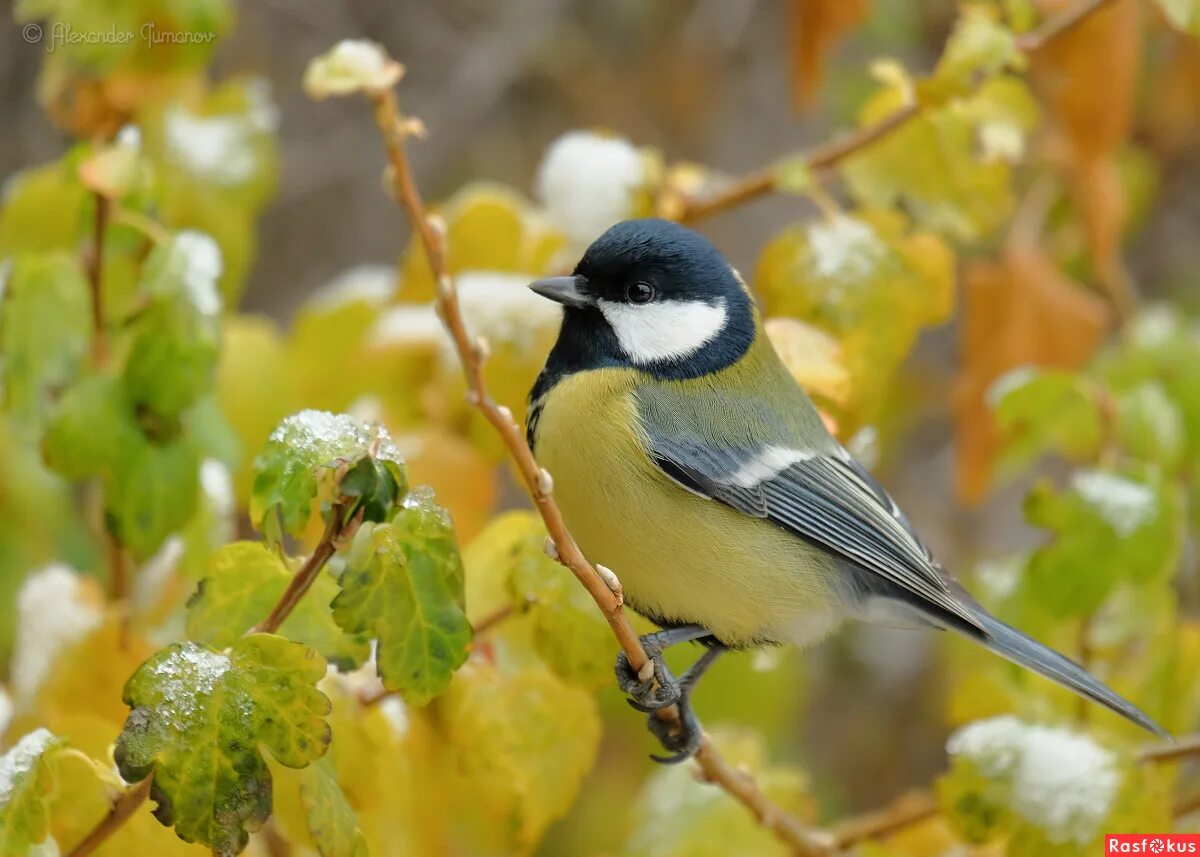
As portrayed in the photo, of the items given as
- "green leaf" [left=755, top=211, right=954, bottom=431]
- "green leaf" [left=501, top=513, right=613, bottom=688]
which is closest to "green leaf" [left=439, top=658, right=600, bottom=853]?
"green leaf" [left=501, top=513, right=613, bottom=688]

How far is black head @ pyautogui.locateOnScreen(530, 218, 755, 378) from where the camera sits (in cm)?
148

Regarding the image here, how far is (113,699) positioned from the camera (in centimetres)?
137

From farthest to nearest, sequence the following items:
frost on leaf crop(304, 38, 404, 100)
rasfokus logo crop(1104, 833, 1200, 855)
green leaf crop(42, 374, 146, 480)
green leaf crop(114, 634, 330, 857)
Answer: rasfokus logo crop(1104, 833, 1200, 855) → green leaf crop(42, 374, 146, 480) → frost on leaf crop(304, 38, 404, 100) → green leaf crop(114, 634, 330, 857)

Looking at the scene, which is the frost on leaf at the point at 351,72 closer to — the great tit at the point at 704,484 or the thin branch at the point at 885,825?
the great tit at the point at 704,484

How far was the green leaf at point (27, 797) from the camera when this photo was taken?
3.22ft

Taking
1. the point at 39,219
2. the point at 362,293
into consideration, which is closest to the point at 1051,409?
the point at 362,293

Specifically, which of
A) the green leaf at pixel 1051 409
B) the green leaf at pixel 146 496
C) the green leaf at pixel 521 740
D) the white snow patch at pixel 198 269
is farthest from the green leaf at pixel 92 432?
the green leaf at pixel 1051 409

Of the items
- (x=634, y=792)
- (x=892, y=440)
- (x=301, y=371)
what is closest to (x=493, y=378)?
(x=301, y=371)

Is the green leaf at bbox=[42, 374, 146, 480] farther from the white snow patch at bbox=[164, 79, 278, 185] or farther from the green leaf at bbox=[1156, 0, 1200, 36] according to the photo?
the green leaf at bbox=[1156, 0, 1200, 36]

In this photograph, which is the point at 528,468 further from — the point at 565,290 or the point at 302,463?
the point at 565,290

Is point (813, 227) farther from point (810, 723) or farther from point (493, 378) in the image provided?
point (810, 723)

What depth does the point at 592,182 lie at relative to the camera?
1.66 metres

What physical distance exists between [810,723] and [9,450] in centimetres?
278

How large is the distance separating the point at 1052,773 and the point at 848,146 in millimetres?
743
